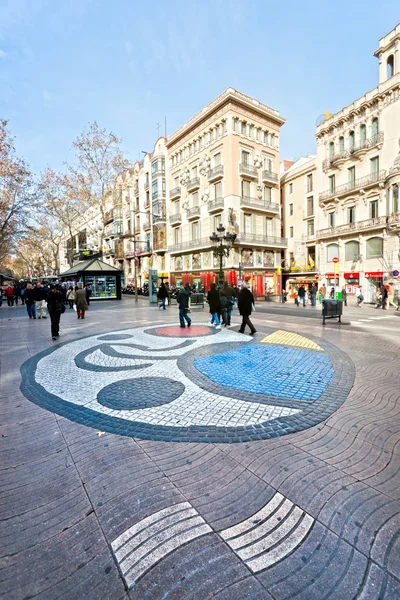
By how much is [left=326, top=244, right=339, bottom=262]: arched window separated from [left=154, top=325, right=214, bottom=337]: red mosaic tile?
954 inches

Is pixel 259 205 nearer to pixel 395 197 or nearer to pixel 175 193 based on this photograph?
pixel 175 193

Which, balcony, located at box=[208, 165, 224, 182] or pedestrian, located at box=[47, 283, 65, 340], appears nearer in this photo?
pedestrian, located at box=[47, 283, 65, 340]

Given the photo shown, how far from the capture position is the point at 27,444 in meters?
3.28

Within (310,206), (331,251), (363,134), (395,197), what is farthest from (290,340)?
(310,206)

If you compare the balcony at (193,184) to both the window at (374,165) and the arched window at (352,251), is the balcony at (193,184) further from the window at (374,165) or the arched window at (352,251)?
the arched window at (352,251)

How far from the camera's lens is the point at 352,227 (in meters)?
28.3

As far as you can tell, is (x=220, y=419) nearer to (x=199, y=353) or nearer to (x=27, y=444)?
(x=27, y=444)

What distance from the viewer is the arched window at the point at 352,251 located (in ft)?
93.2

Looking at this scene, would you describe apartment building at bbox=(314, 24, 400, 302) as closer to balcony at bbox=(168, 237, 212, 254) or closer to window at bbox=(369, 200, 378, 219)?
window at bbox=(369, 200, 378, 219)

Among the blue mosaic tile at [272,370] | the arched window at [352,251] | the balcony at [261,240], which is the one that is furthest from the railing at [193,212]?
the blue mosaic tile at [272,370]

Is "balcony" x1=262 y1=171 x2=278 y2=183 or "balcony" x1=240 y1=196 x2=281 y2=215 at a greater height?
"balcony" x1=262 y1=171 x2=278 y2=183

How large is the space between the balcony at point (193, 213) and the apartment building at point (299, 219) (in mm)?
11749

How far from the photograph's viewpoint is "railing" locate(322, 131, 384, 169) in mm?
25797

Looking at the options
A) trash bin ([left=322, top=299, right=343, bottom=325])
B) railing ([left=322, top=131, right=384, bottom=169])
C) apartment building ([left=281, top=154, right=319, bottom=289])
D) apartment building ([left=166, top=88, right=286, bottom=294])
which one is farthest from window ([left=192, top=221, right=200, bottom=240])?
trash bin ([left=322, top=299, right=343, bottom=325])
